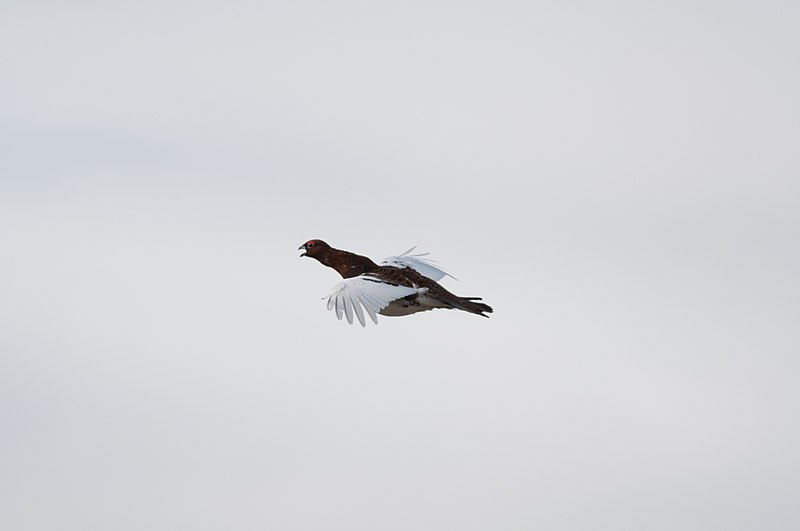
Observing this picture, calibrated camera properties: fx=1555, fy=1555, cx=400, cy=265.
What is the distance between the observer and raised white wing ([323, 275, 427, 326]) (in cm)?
2712

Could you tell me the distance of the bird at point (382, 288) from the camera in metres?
27.4

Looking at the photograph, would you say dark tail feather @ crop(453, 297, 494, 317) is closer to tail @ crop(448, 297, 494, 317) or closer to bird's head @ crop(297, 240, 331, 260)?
tail @ crop(448, 297, 494, 317)

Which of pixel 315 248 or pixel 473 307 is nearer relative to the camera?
pixel 473 307

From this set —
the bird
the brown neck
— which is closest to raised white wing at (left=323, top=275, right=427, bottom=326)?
the bird

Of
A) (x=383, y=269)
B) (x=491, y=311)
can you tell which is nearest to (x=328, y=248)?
(x=383, y=269)

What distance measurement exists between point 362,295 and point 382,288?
0.84 meters

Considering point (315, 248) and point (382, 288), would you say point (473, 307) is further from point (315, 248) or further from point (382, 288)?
point (315, 248)

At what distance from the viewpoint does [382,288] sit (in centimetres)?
2856

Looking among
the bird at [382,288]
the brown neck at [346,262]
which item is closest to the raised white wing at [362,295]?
the bird at [382,288]

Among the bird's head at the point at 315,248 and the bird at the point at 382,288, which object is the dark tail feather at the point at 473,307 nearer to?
the bird at the point at 382,288

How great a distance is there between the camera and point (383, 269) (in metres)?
30.5

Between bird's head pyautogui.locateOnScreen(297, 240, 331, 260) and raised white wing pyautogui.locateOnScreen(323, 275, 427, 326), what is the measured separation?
2.24 m

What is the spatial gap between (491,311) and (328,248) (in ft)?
13.1

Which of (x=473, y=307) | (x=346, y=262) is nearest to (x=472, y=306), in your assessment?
(x=473, y=307)
